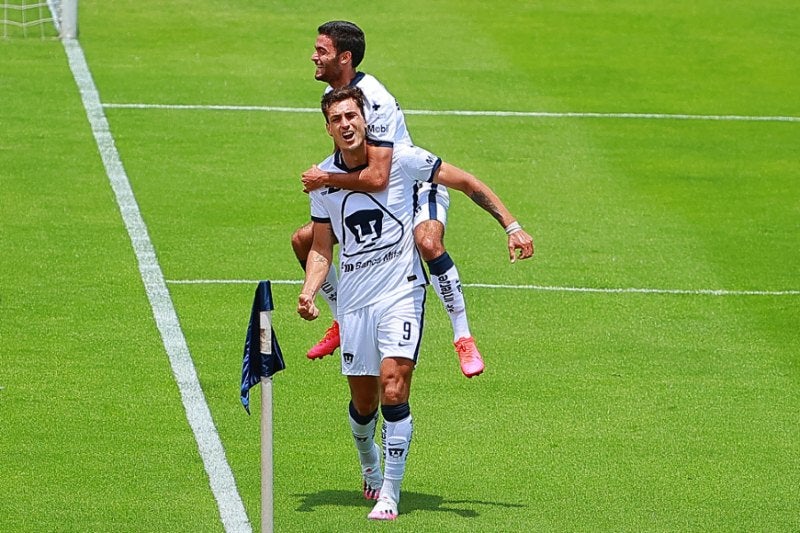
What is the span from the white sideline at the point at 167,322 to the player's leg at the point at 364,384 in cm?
75


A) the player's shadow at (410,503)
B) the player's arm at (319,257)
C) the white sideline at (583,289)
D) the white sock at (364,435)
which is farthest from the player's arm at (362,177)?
the white sideline at (583,289)

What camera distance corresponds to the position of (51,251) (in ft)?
46.3

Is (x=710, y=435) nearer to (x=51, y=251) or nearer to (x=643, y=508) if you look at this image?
(x=643, y=508)

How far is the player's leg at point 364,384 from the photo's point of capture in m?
8.77

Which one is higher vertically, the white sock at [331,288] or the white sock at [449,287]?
the white sock at [449,287]

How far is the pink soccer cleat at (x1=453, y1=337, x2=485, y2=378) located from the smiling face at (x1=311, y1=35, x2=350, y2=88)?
167 centimetres

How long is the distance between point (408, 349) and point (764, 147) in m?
10.4

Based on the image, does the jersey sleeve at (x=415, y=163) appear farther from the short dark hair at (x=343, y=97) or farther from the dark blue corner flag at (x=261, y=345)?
the dark blue corner flag at (x=261, y=345)

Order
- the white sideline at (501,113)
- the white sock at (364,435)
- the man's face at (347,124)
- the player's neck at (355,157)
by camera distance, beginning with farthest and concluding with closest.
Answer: the white sideline at (501,113), the white sock at (364,435), the player's neck at (355,157), the man's face at (347,124)

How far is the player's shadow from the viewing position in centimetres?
906

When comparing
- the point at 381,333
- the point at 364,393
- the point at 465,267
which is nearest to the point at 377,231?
the point at 381,333

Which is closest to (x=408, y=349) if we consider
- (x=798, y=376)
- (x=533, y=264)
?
(x=798, y=376)

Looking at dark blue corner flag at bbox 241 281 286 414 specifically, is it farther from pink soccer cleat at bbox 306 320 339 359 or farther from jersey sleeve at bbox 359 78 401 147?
pink soccer cleat at bbox 306 320 339 359

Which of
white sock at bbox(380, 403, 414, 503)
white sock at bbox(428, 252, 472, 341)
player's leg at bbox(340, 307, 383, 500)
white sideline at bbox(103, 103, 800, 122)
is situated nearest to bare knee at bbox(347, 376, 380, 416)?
player's leg at bbox(340, 307, 383, 500)
